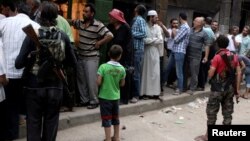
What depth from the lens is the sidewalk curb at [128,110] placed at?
21.5ft

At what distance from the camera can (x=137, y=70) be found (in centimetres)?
816

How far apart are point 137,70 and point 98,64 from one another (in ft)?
3.25

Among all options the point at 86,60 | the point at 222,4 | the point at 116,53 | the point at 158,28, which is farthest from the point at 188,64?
the point at 222,4

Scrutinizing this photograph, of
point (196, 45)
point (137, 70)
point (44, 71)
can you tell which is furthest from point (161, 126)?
point (44, 71)

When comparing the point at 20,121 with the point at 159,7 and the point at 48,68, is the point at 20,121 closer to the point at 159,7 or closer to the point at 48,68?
the point at 48,68

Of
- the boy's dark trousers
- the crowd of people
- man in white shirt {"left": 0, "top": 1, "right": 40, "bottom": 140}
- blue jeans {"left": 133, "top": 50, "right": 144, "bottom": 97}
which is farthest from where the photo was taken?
blue jeans {"left": 133, "top": 50, "right": 144, "bottom": 97}

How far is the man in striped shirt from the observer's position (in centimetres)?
707

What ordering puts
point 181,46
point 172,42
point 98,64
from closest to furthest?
1. point 98,64
2. point 181,46
3. point 172,42

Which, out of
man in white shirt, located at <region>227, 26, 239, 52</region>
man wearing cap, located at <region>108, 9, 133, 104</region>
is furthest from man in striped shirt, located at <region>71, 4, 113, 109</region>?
man in white shirt, located at <region>227, 26, 239, 52</region>

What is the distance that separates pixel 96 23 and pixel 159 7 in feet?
12.7

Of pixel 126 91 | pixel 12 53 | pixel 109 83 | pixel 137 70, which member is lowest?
pixel 126 91

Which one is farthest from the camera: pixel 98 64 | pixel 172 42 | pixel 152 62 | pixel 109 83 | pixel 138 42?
pixel 172 42

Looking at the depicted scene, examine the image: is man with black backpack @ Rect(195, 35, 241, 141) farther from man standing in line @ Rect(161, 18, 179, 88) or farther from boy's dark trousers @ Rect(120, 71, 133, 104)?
man standing in line @ Rect(161, 18, 179, 88)

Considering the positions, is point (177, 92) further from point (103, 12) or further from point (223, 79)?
point (223, 79)
